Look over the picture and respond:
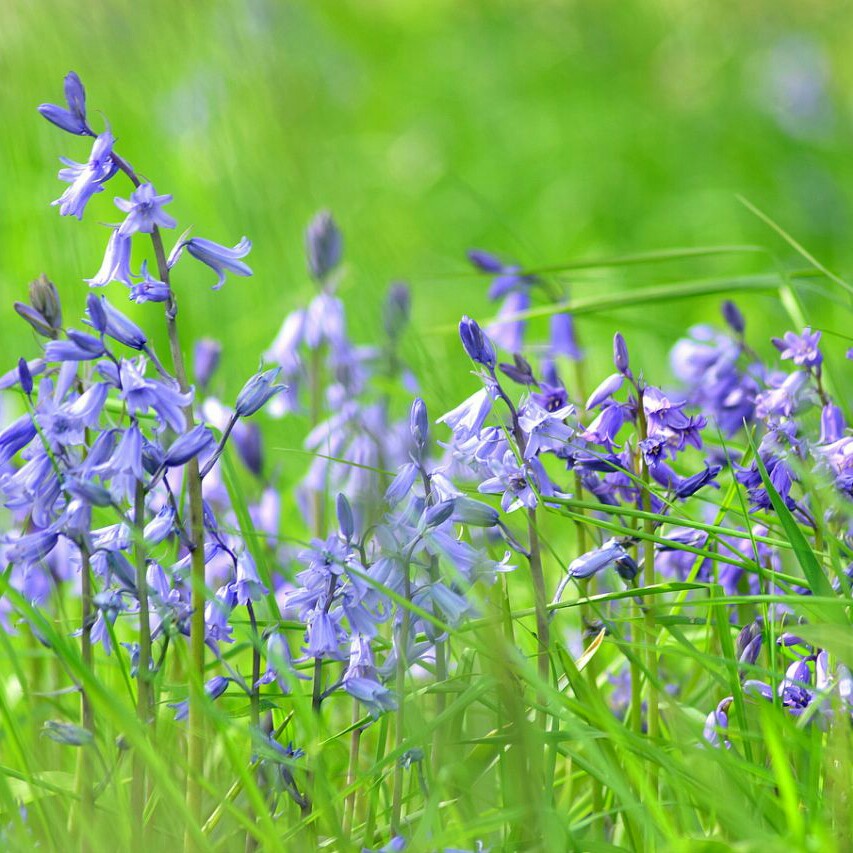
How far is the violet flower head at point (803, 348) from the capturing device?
1392 millimetres

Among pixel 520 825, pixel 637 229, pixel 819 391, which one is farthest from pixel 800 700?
pixel 637 229

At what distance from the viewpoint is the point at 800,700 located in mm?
1171

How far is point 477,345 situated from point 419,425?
11cm

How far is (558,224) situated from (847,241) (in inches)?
44.3

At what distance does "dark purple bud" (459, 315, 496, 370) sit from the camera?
1.16 metres

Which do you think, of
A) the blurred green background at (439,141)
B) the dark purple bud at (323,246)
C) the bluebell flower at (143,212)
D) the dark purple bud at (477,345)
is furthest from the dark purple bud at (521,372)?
the dark purple bud at (323,246)

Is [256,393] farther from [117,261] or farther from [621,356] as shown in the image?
[621,356]

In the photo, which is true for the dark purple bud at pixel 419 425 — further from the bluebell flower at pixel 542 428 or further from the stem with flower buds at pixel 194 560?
the stem with flower buds at pixel 194 560

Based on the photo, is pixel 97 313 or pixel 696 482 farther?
pixel 696 482

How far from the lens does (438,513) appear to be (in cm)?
108

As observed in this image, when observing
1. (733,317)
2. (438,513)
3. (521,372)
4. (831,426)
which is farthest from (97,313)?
(733,317)

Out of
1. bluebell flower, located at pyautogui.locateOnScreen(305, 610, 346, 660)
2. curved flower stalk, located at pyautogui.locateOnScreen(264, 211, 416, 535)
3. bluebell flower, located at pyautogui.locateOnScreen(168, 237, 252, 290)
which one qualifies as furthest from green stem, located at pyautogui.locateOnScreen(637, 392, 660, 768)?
curved flower stalk, located at pyautogui.locateOnScreen(264, 211, 416, 535)

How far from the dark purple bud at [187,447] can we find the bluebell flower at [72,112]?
13.8 inches

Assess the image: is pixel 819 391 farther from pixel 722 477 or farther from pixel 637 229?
pixel 637 229
